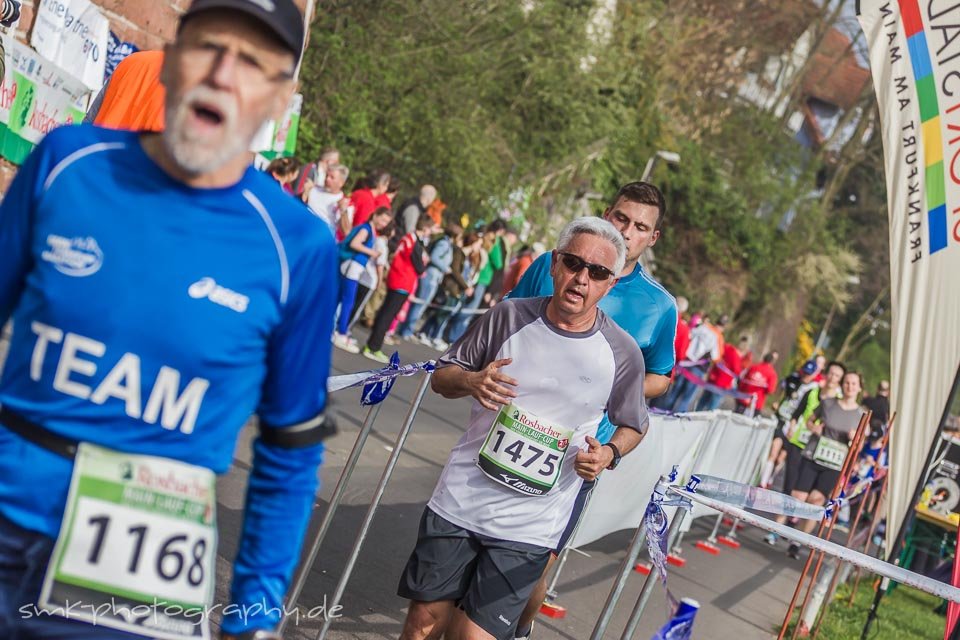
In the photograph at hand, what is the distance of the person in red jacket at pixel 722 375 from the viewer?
77.2ft

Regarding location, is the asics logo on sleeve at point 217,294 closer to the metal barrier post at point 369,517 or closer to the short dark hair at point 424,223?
the metal barrier post at point 369,517

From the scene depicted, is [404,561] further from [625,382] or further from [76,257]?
[76,257]

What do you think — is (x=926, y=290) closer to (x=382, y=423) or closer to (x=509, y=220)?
(x=382, y=423)

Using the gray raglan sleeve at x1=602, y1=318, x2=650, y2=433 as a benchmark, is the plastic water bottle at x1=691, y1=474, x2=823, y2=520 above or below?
below

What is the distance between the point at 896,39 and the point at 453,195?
16.6 m

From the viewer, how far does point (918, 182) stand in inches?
281

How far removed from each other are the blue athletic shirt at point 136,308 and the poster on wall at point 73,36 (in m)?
8.26

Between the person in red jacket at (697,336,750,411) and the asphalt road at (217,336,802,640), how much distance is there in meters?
8.77

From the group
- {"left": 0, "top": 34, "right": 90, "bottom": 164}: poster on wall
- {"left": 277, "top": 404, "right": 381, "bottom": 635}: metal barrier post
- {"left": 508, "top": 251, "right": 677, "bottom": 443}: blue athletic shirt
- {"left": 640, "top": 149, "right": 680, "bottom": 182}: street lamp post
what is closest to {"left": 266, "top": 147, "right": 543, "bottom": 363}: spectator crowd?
{"left": 0, "top": 34, "right": 90, "bottom": 164}: poster on wall

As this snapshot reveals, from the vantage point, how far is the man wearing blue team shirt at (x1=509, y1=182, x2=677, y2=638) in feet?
18.9

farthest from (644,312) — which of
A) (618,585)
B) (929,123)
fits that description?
(929,123)

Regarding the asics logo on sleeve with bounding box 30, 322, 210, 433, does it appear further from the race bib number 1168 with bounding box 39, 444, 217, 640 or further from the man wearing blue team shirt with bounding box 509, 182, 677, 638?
the man wearing blue team shirt with bounding box 509, 182, 677, 638

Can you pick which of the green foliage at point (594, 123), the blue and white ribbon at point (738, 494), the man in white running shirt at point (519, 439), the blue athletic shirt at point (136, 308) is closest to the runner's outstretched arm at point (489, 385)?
the man in white running shirt at point (519, 439)

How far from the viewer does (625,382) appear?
16.5ft
